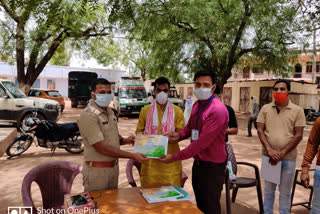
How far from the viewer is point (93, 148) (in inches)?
94.3

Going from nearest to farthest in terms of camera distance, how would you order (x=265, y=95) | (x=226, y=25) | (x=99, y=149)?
(x=99, y=149)
(x=226, y=25)
(x=265, y=95)

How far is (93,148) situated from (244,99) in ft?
73.8

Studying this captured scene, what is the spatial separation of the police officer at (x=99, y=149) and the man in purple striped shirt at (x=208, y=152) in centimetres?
51

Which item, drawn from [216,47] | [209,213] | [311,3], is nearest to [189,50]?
[216,47]

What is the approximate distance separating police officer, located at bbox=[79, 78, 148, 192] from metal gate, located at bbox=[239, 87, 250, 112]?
21658mm

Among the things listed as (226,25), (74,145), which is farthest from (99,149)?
(226,25)

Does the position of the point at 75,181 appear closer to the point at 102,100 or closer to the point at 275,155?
the point at 102,100

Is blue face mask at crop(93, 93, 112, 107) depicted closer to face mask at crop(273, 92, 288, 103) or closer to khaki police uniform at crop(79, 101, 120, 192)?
khaki police uniform at crop(79, 101, 120, 192)

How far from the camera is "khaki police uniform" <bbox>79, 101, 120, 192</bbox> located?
2326mm

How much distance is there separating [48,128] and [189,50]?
1167 centimetres

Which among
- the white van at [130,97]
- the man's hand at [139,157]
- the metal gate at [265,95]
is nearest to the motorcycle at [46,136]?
the man's hand at [139,157]

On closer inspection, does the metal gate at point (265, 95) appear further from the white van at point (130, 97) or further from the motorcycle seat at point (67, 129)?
the motorcycle seat at point (67, 129)

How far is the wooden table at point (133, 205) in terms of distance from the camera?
6.35 feet

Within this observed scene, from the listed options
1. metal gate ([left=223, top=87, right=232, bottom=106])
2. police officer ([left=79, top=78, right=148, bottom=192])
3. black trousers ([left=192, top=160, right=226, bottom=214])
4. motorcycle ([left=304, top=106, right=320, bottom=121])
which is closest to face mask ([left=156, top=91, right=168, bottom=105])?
police officer ([left=79, top=78, right=148, bottom=192])
